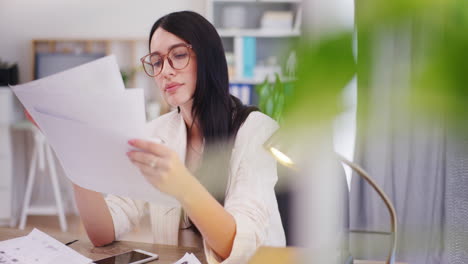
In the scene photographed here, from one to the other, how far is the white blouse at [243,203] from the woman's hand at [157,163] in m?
0.30

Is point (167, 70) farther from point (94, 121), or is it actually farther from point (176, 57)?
point (94, 121)

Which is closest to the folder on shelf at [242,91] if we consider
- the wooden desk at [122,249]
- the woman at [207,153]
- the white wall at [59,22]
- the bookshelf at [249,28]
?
the bookshelf at [249,28]

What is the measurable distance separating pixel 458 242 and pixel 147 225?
3462mm

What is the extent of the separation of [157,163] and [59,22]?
363 centimetres

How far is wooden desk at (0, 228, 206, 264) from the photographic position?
0.97 m

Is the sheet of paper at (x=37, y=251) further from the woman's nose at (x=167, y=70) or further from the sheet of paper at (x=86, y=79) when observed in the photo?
the woman's nose at (x=167, y=70)

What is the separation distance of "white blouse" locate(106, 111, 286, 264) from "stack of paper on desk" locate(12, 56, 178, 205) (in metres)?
0.26

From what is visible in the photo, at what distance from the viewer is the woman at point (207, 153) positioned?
104 cm

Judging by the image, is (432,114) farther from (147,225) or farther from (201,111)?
(147,225)

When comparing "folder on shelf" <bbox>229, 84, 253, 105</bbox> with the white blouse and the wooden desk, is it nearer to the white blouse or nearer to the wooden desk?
the white blouse

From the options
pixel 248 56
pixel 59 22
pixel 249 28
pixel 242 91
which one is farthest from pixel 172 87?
pixel 59 22

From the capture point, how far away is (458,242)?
0.29 m

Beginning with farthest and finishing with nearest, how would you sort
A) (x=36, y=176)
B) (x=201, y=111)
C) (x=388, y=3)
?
1. (x=36, y=176)
2. (x=201, y=111)
3. (x=388, y=3)

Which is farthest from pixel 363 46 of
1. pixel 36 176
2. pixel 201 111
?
pixel 36 176
